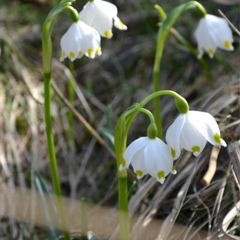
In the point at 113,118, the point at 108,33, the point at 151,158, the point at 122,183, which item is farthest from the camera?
the point at 113,118

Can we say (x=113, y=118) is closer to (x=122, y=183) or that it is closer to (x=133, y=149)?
(x=122, y=183)

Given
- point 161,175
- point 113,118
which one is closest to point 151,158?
point 161,175

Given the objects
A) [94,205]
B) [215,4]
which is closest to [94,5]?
[94,205]

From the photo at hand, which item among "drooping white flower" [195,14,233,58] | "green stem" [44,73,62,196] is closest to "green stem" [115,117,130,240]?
"green stem" [44,73,62,196]

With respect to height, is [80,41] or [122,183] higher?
[80,41]

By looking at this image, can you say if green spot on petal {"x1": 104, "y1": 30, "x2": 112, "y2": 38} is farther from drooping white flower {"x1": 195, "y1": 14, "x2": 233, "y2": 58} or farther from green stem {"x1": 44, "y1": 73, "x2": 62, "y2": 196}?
drooping white flower {"x1": 195, "y1": 14, "x2": 233, "y2": 58}
